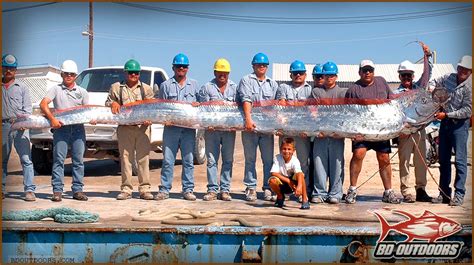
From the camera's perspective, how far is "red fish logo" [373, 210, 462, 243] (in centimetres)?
492

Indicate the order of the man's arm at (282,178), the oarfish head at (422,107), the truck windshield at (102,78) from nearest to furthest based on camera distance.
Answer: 1. the man's arm at (282,178)
2. the oarfish head at (422,107)
3. the truck windshield at (102,78)

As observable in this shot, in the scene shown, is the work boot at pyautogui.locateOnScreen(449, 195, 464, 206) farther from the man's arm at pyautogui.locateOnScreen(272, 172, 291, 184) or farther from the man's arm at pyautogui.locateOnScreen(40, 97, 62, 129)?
the man's arm at pyautogui.locateOnScreen(40, 97, 62, 129)

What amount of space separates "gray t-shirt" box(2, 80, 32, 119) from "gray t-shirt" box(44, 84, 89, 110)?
0.29 meters

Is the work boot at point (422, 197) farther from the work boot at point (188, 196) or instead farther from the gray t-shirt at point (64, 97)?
the gray t-shirt at point (64, 97)

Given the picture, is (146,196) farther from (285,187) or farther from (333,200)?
(333,200)

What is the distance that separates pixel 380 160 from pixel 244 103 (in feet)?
5.90

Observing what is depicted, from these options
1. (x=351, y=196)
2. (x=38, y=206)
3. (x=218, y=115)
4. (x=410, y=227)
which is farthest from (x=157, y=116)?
(x=410, y=227)

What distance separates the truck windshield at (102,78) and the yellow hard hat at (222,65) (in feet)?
13.4

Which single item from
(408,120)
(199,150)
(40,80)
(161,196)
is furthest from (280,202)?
(40,80)

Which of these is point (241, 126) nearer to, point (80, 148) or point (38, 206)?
point (80, 148)

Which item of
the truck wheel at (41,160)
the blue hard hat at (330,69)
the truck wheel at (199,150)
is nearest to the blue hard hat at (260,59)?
the blue hard hat at (330,69)

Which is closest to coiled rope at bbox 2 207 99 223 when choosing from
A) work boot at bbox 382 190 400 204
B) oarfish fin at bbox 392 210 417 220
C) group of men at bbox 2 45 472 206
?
group of men at bbox 2 45 472 206

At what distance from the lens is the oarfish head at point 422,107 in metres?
6.46

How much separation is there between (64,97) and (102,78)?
412 centimetres
